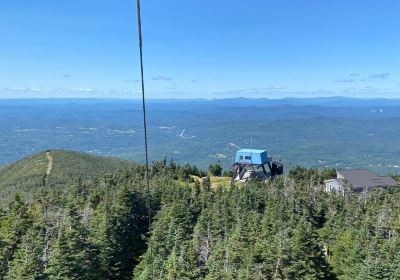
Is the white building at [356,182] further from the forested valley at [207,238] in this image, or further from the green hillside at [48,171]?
the green hillside at [48,171]

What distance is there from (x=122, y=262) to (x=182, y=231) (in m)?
9.22

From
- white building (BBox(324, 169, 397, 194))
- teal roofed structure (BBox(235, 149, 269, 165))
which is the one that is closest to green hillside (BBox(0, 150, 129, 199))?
teal roofed structure (BBox(235, 149, 269, 165))

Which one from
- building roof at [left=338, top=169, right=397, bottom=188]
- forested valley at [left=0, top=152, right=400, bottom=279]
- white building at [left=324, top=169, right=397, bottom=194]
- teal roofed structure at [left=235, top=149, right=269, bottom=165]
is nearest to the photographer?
forested valley at [left=0, top=152, right=400, bottom=279]

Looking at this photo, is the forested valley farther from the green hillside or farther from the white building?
the green hillside

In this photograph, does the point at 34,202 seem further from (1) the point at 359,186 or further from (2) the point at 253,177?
(1) the point at 359,186

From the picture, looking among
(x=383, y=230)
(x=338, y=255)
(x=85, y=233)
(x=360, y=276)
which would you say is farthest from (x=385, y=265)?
(x=85, y=233)

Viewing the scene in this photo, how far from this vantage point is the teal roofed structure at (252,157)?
3610 inches

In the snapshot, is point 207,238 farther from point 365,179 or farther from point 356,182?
point 365,179

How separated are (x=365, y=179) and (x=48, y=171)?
13283cm

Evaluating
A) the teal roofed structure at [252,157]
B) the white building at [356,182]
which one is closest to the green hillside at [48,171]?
the teal roofed structure at [252,157]

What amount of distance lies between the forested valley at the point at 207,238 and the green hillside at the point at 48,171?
91.4 metres

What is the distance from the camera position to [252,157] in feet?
303

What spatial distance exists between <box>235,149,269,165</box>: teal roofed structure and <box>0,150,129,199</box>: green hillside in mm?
73016

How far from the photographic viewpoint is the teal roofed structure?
301 ft
